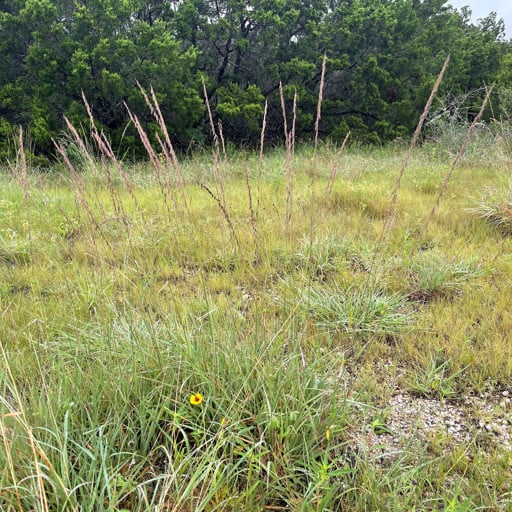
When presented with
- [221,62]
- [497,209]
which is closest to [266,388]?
[497,209]

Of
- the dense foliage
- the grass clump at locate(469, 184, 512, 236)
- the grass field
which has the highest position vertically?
the dense foliage

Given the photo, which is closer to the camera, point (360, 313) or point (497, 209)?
point (360, 313)

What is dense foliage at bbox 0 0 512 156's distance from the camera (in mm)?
6730

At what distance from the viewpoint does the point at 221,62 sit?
8.36 meters

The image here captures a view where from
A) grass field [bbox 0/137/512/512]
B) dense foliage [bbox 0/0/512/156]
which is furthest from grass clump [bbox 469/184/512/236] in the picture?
dense foliage [bbox 0/0/512/156]

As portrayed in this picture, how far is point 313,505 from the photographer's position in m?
1.04

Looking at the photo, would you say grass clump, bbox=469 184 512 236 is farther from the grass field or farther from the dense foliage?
the dense foliage

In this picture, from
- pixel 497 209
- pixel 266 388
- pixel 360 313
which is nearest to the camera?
pixel 266 388

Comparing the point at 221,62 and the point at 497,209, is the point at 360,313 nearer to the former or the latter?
the point at 497,209

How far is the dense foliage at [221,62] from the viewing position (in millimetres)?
6730

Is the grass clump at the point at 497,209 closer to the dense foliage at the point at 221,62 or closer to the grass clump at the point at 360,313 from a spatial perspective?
the grass clump at the point at 360,313

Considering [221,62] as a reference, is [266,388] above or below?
below

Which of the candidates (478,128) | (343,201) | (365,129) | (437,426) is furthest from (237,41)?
(437,426)

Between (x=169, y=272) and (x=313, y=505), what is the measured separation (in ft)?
5.54
